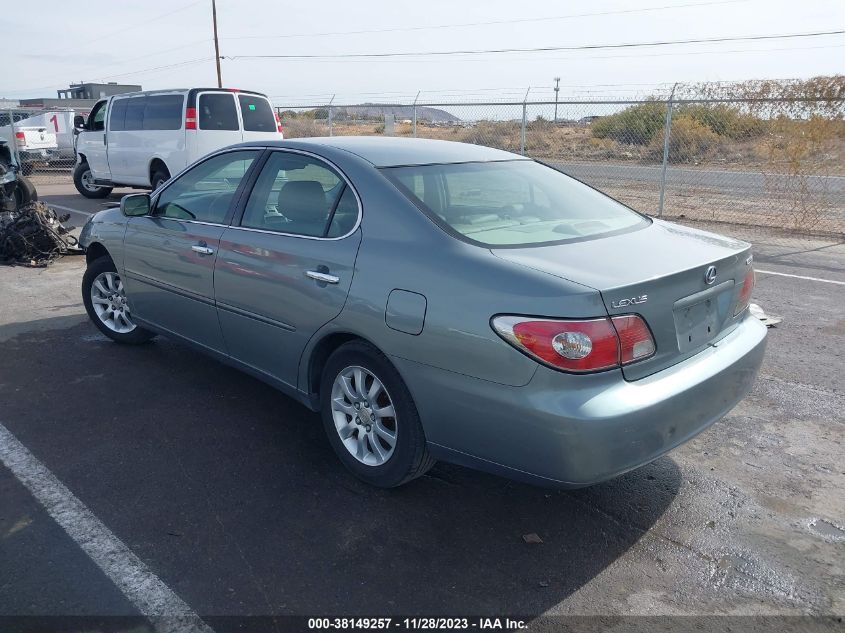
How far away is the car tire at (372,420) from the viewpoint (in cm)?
320

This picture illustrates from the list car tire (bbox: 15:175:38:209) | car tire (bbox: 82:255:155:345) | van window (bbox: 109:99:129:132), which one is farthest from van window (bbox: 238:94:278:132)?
car tire (bbox: 82:255:155:345)

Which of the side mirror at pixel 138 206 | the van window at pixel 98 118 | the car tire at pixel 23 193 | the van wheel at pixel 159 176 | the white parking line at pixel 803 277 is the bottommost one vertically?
the white parking line at pixel 803 277

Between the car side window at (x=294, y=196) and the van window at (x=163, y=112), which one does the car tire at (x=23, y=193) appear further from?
the car side window at (x=294, y=196)

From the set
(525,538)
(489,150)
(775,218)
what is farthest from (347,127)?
(525,538)

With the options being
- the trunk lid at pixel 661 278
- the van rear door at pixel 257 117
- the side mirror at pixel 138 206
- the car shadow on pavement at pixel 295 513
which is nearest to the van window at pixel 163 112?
the van rear door at pixel 257 117

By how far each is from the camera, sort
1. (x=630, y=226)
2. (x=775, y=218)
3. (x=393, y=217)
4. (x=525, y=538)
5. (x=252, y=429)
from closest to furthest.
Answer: (x=525, y=538), (x=393, y=217), (x=630, y=226), (x=252, y=429), (x=775, y=218)

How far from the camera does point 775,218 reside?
12.7m

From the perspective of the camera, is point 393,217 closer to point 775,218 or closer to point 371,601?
point 371,601

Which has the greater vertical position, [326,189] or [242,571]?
[326,189]

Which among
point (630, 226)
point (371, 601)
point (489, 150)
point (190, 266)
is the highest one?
point (489, 150)

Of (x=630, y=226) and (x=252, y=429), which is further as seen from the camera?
(x=252, y=429)

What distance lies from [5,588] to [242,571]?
0.88 meters

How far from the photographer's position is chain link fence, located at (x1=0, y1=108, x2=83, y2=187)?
19.7 meters

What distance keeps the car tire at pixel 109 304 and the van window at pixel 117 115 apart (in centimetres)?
870
